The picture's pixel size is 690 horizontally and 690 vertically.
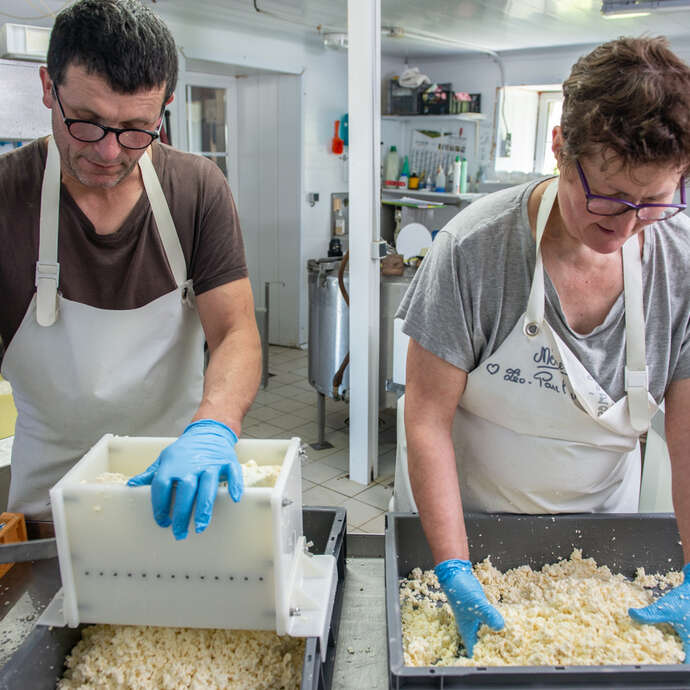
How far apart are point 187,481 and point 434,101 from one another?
5.86m

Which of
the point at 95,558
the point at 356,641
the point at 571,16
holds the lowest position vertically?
the point at 356,641

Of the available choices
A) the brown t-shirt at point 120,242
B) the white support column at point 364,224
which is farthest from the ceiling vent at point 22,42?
the brown t-shirt at point 120,242

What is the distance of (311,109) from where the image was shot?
5.61 metres

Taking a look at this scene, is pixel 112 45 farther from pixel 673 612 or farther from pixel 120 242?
pixel 673 612


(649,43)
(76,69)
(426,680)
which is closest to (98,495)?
(426,680)

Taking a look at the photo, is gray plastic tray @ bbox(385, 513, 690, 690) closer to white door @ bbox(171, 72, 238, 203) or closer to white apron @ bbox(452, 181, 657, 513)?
white apron @ bbox(452, 181, 657, 513)

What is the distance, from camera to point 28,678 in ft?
3.05

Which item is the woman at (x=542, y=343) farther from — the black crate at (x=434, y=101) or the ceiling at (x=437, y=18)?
the black crate at (x=434, y=101)

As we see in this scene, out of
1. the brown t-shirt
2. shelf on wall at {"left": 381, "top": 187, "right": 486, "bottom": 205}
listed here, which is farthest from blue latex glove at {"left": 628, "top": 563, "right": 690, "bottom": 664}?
shelf on wall at {"left": 381, "top": 187, "right": 486, "bottom": 205}

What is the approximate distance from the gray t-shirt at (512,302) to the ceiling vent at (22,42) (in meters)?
2.48

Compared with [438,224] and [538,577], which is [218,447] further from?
[438,224]

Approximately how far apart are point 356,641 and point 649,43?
1012mm

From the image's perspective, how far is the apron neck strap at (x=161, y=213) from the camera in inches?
55.4

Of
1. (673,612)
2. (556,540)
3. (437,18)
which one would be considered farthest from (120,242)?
(437,18)
